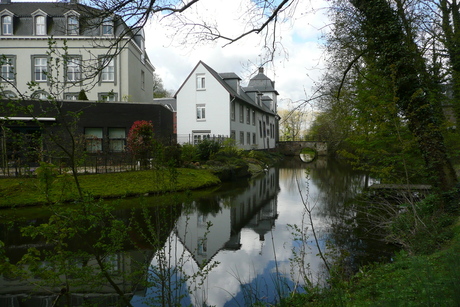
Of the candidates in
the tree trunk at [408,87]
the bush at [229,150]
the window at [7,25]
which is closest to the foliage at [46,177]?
the tree trunk at [408,87]

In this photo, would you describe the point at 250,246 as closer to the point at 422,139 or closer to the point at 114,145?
the point at 422,139

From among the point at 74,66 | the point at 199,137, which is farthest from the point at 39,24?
the point at 74,66

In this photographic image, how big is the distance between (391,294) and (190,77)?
29149mm

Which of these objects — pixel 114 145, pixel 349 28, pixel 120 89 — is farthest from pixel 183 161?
pixel 349 28

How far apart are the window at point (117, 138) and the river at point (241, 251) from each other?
895 cm

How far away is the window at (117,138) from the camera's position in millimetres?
20312

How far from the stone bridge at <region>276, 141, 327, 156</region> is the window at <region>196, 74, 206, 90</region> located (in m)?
25.5

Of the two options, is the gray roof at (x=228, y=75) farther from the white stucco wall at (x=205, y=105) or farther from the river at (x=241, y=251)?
the river at (x=241, y=251)

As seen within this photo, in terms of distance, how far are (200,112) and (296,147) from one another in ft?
88.3

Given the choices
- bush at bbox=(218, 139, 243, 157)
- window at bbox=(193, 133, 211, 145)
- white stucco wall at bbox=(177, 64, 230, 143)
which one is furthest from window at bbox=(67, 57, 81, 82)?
white stucco wall at bbox=(177, 64, 230, 143)

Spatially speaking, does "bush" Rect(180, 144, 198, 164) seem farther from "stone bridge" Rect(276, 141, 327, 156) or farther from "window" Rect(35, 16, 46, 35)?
"stone bridge" Rect(276, 141, 327, 156)

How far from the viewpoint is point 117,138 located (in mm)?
20859

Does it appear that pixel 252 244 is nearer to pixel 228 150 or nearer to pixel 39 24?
pixel 228 150

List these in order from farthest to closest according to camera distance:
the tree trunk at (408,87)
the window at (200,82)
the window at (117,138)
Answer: the window at (200,82), the window at (117,138), the tree trunk at (408,87)
